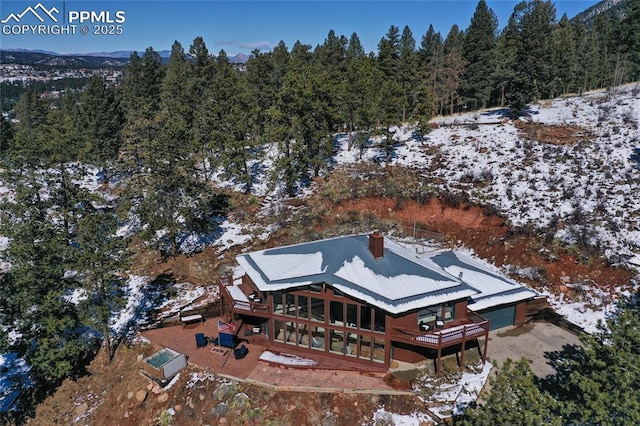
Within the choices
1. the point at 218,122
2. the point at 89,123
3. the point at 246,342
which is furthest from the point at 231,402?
the point at 89,123

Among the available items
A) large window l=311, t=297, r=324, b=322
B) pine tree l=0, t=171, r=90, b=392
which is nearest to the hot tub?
pine tree l=0, t=171, r=90, b=392

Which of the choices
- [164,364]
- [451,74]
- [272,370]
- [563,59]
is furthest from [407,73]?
[164,364]

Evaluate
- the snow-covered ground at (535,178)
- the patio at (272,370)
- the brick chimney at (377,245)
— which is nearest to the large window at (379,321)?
the patio at (272,370)

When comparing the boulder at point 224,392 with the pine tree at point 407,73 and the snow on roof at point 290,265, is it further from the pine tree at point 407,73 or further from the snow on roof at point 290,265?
the pine tree at point 407,73

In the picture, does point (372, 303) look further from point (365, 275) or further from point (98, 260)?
point (98, 260)

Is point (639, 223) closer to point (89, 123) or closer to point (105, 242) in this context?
point (105, 242)

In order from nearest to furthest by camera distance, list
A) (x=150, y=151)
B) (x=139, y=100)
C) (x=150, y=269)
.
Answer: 1. (x=150, y=151)
2. (x=150, y=269)
3. (x=139, y=100)
